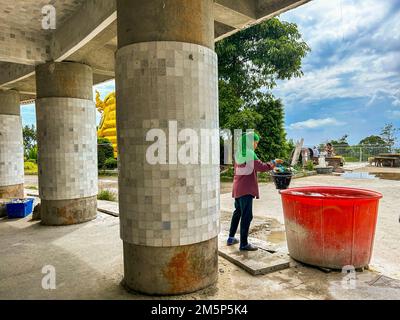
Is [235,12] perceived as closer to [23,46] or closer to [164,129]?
[164,129]

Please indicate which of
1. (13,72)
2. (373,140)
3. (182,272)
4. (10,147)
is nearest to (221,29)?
(182,272)

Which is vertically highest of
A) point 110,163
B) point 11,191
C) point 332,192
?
point 110,163

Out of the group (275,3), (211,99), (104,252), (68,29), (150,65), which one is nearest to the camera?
(150,65)

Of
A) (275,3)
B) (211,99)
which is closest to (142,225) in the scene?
(211,99)

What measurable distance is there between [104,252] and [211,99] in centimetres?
295

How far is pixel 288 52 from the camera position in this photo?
43.4 ft

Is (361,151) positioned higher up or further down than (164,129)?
further down

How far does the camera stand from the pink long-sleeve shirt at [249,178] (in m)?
4.20

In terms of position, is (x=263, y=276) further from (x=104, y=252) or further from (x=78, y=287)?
(x=104, y=252)

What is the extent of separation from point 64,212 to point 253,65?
425 inches

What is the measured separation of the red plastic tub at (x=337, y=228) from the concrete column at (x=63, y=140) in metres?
4.90

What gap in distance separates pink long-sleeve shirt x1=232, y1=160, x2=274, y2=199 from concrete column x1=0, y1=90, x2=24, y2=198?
27.6ft

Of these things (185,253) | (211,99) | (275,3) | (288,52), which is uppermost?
(288,52)

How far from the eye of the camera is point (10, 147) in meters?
9.61
